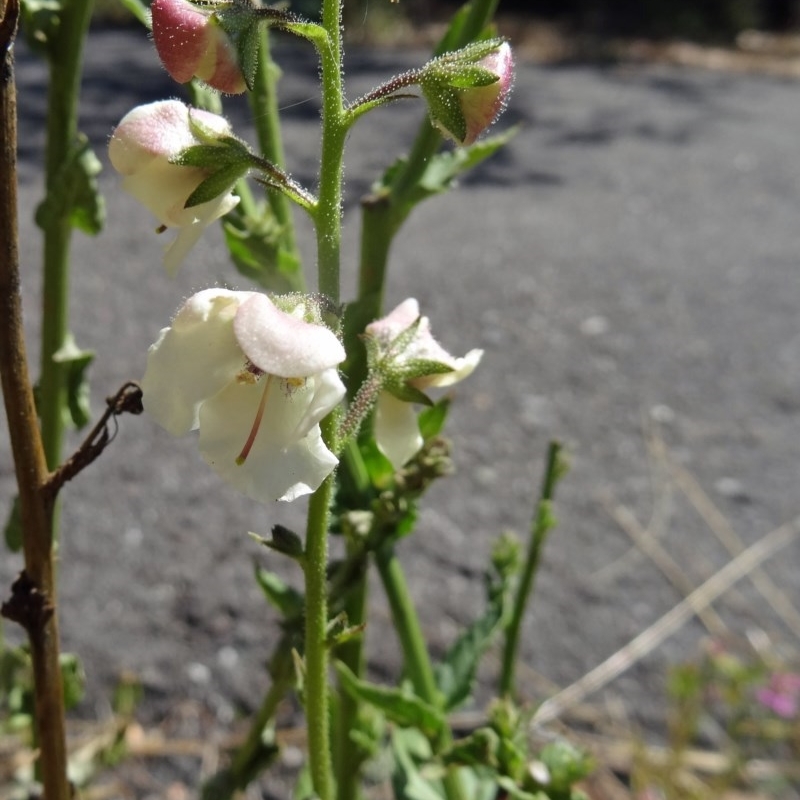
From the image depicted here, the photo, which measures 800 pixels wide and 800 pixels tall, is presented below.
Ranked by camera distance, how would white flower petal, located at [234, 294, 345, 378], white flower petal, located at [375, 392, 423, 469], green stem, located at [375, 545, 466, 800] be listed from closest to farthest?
white flower petal, located at [234, 294, 345, 378]
white flower petal, located at [375, 392, 423, 469]
green stem, located at [375, 545, 466, 800]

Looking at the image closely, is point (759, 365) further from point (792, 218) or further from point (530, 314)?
point (792, 218)

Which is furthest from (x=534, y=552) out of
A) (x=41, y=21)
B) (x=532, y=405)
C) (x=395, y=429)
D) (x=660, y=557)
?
(x=532, y=405)

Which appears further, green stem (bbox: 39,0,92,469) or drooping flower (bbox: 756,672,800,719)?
drooping flower (bbox: 756,672,800,719)

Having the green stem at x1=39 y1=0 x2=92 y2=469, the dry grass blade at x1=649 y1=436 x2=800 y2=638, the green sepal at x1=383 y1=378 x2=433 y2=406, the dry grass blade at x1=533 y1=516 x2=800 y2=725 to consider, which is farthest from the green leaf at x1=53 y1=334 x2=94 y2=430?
the dry grass blade at x1=649 y1=436 x2=800 y2=638

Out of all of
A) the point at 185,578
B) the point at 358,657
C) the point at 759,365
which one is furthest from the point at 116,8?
the point at 358,657

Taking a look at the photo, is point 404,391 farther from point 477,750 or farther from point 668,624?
point 668,624

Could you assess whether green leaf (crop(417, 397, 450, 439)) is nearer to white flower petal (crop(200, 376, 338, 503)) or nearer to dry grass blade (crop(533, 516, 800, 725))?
white flower petal (crop(200, 376, 338, 503))

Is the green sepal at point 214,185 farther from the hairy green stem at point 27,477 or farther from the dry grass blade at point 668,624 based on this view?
the dry grass blade at point 668,624
